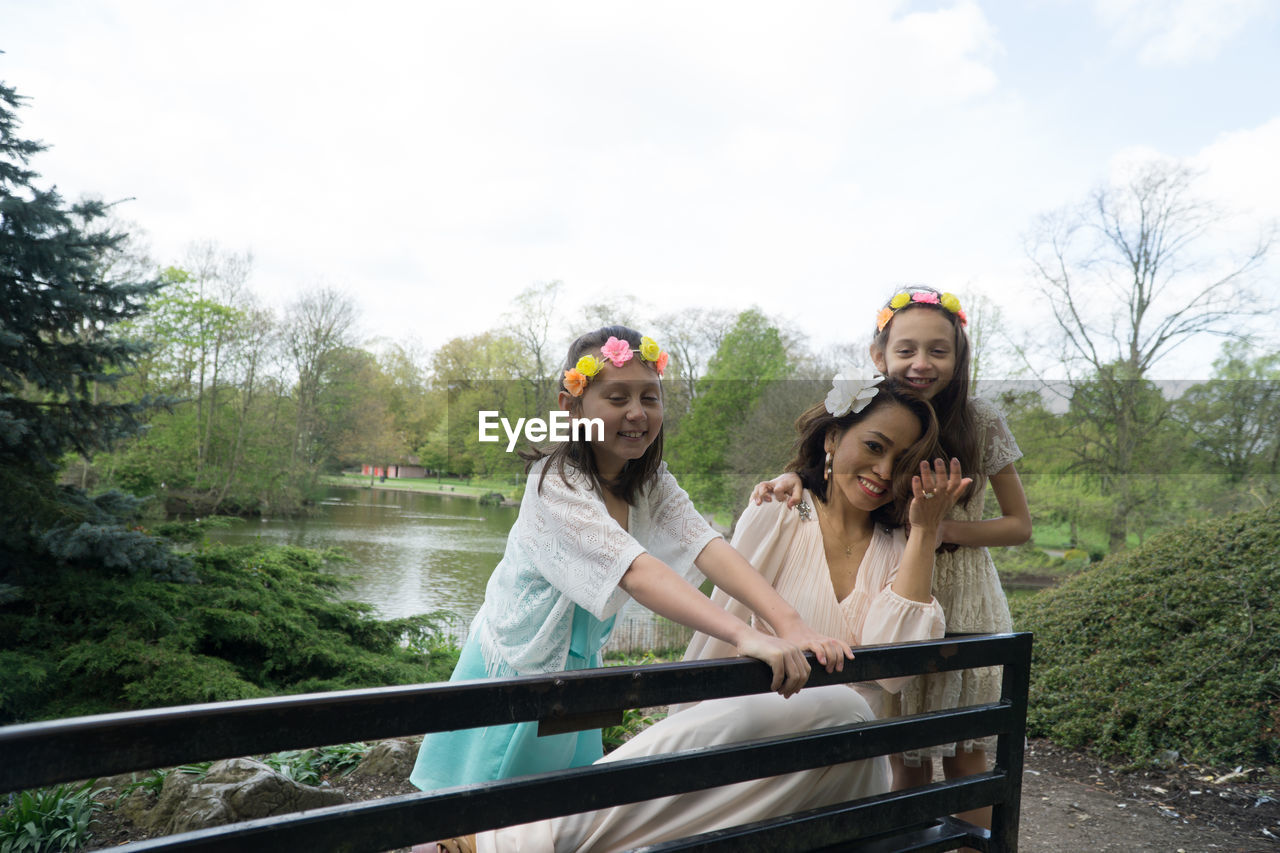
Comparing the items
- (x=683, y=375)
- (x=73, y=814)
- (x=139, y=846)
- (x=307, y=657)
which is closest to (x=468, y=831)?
(x=139, y=846)

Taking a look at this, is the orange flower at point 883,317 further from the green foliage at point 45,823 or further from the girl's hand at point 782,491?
the green foliage at point 45,823

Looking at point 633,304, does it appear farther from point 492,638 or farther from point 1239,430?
point 492,638

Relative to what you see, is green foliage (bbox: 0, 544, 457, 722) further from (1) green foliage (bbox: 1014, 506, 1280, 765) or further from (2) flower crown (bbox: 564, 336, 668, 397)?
(1) green foliage (bbox: 1014, 506, 1280, 765)

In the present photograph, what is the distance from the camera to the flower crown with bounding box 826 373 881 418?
7.37ft

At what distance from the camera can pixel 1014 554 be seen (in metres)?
18.1

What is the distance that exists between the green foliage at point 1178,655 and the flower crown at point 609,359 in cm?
447

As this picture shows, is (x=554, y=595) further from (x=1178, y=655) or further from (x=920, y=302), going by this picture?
(x=1178, y=655)

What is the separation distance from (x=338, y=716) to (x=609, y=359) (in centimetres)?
111

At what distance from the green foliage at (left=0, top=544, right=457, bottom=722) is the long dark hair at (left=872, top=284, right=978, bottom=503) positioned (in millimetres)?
5034

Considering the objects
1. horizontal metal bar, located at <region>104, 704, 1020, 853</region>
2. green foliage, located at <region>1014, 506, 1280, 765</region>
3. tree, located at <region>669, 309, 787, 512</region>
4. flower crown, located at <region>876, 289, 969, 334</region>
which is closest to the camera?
horizontal metal bar, located at <region>104, 704, 1020, 853</region>

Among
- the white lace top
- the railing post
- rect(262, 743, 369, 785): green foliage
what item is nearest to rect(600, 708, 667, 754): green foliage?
rect(262, 743, 369, 785): green foliage

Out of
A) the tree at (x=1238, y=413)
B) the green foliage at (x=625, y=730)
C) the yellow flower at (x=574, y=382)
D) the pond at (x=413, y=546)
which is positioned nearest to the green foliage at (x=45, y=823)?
the green foliage at (x=625, y=730)

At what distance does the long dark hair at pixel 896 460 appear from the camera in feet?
7.12

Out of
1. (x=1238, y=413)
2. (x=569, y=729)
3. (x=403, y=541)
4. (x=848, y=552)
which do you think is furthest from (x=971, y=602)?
(x=403, y=541)
